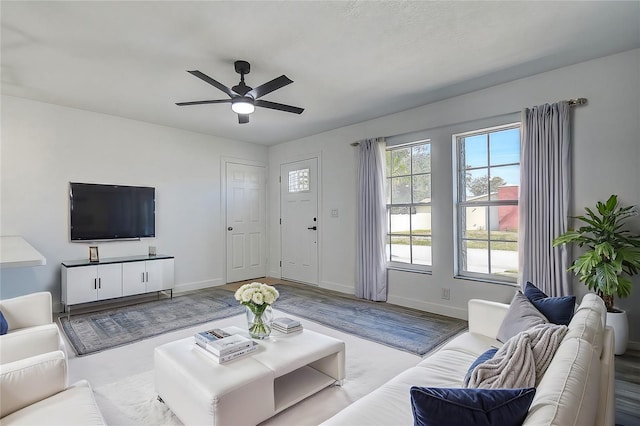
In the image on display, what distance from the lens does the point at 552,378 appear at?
0.94 meters

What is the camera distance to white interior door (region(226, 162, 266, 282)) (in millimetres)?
5949

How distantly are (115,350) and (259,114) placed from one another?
10.7 feet

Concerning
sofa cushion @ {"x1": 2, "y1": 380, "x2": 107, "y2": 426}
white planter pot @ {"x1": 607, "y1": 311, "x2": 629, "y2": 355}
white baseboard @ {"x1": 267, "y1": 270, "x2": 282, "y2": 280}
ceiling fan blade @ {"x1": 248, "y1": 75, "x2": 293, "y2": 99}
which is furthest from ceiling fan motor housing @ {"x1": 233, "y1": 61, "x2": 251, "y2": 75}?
white baseboard @ {"x1": 267, "y1": 270, "x2": 282, "y2": 280}

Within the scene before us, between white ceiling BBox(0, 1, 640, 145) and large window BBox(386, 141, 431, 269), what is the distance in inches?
32.2

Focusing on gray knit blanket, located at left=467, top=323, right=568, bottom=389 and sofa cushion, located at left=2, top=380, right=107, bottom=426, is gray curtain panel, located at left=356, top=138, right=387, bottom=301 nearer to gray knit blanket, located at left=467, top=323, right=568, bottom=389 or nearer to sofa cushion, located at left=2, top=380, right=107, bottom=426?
gray knit blanket, located at left=467, top=323, right=568, bottom=389

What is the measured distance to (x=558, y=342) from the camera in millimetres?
1256

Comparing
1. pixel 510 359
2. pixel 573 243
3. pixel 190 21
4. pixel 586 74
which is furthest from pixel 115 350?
pixel 586 74

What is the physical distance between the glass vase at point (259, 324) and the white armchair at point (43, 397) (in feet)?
3.17

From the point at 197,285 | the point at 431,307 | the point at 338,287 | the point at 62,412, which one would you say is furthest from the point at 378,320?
the point at 197,285

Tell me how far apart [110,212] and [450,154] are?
467 centimetres

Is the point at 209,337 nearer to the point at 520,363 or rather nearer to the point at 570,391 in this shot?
the point at 520,363

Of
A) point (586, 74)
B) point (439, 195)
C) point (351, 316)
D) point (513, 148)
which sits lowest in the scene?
point (351, 316)

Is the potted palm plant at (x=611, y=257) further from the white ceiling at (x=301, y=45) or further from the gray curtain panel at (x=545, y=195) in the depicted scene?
the white ceiling at (x=301, y=45)

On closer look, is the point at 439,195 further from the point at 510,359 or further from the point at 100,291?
the point at 100,291
